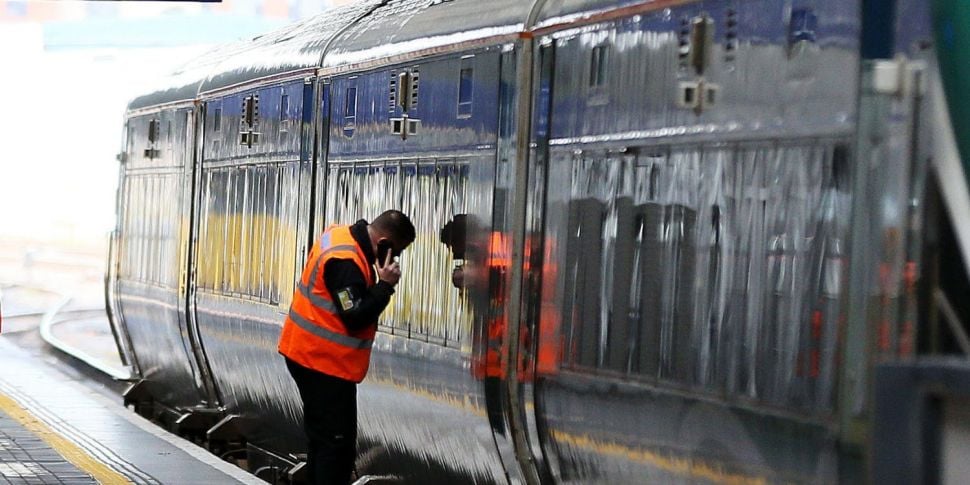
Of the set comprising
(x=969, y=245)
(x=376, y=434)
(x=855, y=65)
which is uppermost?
(x=855, y=65)

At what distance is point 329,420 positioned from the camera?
916 centimetres

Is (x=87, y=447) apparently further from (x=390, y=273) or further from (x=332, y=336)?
(x=390, y=273)

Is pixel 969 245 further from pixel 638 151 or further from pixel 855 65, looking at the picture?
pixel 638 151

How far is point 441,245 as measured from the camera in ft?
29.8

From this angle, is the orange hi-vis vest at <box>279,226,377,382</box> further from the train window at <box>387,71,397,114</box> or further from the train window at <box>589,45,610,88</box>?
the train window at <box>589,45,610,88</box>

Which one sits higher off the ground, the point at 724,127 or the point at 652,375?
the point at 724,127

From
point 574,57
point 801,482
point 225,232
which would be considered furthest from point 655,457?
point 225,232

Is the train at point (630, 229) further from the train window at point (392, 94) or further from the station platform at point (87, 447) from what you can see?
the station platform at point (87, 447)

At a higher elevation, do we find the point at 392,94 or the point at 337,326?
the point at 392,94

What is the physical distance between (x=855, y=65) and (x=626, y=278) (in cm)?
178

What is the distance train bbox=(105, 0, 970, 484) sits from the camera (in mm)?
5027

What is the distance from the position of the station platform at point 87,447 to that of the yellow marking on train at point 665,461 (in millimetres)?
3611

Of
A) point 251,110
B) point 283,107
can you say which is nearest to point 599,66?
point 283,107

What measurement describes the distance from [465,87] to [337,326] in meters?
1.32
